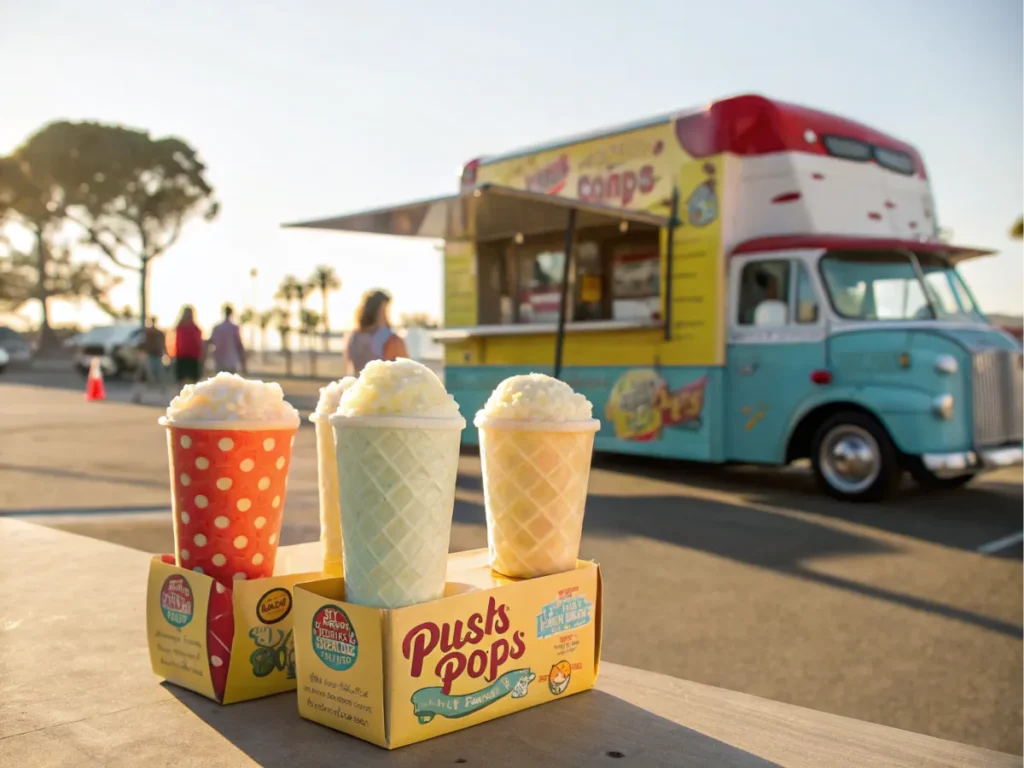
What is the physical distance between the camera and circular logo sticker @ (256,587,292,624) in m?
2.69

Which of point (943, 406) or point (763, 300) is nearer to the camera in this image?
point (943, 406)

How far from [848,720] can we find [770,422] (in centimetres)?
669

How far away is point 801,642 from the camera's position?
453 centimetres

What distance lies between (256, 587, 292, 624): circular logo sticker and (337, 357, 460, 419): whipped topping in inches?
23.7

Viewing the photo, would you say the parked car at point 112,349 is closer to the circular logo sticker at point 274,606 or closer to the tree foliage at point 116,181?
the tree foliage at point 116,181

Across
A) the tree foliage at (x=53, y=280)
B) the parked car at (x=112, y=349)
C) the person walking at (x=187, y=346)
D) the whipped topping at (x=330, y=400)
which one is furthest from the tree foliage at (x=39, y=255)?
the whipped topping at (x=330, y=400)

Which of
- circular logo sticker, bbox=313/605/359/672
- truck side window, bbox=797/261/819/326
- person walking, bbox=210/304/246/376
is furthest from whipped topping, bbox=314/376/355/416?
person walking, bbox=210/304/246/376

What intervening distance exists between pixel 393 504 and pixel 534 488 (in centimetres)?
48

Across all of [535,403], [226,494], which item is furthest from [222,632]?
[535,403]

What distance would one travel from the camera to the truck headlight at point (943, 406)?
814cm

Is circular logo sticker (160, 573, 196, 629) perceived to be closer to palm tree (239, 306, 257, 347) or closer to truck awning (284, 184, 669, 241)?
truck awning (284, 184, 669, 241)

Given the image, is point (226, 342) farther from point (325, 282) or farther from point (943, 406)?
point (325, 282)

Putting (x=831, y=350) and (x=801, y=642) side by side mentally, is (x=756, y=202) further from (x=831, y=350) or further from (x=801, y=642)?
(x=801, y=642)

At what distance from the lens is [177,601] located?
2.75 metres
